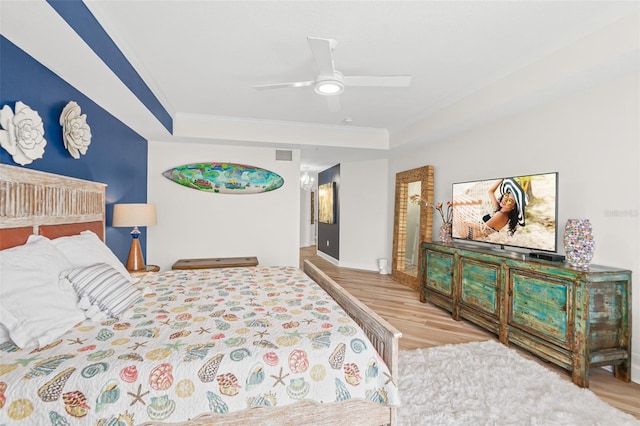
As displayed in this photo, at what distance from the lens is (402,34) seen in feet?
7.23

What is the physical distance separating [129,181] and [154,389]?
125 inches

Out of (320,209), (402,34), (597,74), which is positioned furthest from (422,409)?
(320,209)

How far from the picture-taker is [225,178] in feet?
15.2

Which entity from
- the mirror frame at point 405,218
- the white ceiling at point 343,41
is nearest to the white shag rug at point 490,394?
the mirror frame at point 405,218

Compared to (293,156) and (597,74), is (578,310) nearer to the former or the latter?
(597,74)

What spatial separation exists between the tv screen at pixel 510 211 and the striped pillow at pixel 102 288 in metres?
3.29

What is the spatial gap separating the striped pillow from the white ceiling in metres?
1.62

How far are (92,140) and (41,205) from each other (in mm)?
1015

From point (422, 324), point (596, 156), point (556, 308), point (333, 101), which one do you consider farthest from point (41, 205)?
point (596, 156)

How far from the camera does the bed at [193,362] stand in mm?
1165

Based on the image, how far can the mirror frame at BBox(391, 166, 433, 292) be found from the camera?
4.48 metres

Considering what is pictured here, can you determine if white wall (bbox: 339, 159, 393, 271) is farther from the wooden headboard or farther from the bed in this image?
the wooden headboard

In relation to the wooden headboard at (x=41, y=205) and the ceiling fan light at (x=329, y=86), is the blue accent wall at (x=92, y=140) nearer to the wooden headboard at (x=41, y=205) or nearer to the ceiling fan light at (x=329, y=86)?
the wooden headboard at (x=41, y=205)

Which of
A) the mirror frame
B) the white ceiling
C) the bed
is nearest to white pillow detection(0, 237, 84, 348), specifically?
the bed
